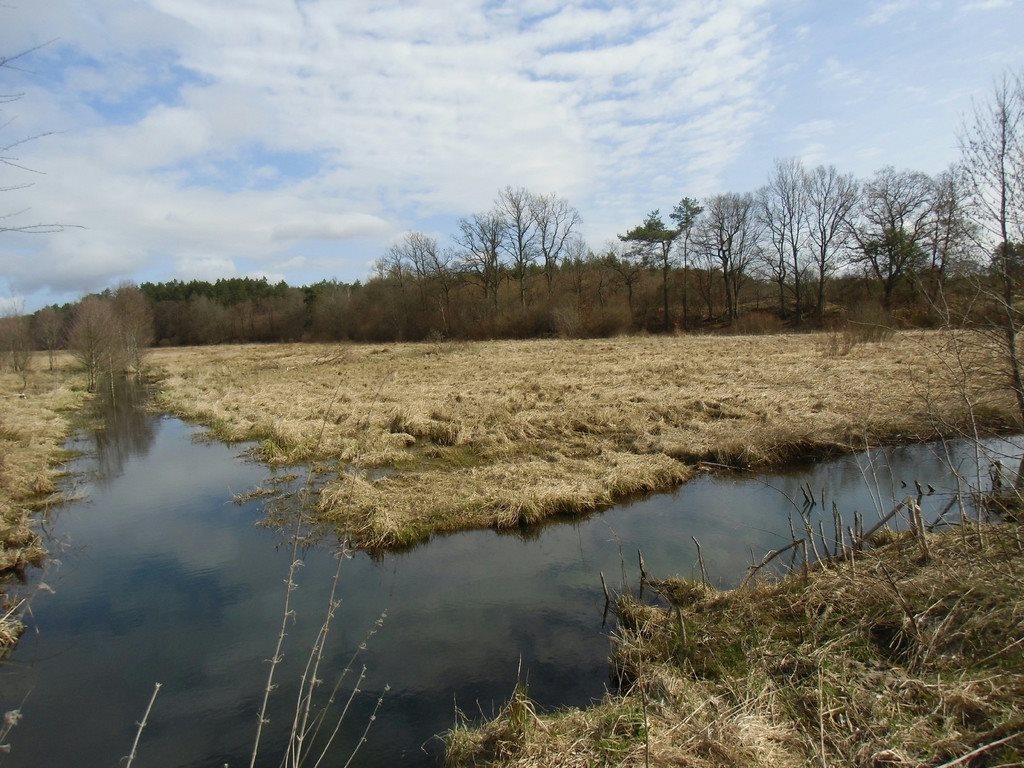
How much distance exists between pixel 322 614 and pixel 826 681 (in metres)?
5.05

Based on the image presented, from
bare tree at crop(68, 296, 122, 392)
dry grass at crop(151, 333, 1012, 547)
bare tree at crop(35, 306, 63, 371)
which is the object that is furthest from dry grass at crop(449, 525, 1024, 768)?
bare tree at crop(35, 306, 63, 371)

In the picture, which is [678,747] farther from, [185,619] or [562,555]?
[185,619]

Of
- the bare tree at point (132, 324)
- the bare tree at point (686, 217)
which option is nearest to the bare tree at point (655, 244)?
the bare tree at point (686, 217)

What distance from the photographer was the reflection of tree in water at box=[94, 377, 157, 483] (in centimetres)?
1445

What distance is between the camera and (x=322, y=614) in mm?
6637

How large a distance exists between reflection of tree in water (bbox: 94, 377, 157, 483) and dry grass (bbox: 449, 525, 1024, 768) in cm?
1273

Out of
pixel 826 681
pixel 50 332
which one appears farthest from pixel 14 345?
pixel 826 681

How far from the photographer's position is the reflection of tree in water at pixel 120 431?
14.4 metres

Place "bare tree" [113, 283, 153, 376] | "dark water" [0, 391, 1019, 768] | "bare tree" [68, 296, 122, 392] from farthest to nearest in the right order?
"bare tree" [113, 283, 153, 376]
"bare tree" [68, 296, 122, 392]
"dark water" [0, 391, 1019, 768]

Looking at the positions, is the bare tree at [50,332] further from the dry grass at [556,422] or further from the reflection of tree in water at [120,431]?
the dry grass at [556,422]

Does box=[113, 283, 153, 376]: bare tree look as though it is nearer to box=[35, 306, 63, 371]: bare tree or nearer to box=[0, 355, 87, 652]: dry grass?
box=[35, 306, 63, 371]: bare tree

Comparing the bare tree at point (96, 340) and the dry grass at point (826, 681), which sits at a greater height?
the bare tree at point (96, 340)

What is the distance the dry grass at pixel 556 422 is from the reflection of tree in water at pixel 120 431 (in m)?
1.56

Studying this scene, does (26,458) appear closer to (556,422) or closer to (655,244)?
(556,422)
